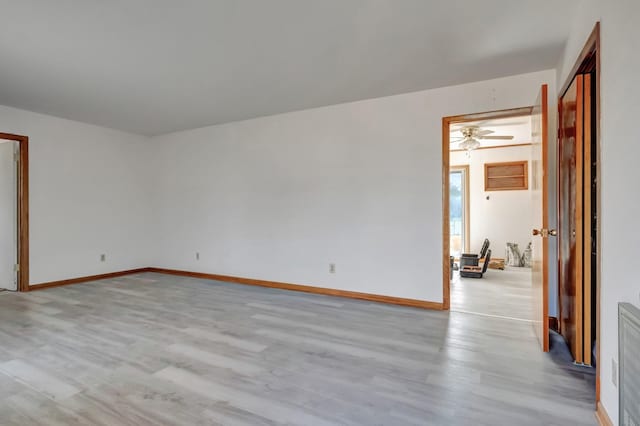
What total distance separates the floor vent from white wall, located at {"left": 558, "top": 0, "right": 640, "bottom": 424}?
3.5 inches

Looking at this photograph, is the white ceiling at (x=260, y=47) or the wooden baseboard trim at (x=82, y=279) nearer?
the white ceiling at (x=260, y=47)

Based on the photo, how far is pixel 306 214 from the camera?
179 inches

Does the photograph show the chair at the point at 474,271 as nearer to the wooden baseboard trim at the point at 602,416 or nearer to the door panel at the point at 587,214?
the door panel at the point at 587,214

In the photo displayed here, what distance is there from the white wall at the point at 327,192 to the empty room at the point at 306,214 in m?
0.03

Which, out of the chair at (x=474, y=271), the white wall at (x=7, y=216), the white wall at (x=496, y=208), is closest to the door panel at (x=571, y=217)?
the chair at (x=474, y=271)

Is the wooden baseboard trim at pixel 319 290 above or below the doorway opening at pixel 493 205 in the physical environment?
below

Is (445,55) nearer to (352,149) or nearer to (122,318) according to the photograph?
(352,149)

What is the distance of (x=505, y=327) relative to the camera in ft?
10.3

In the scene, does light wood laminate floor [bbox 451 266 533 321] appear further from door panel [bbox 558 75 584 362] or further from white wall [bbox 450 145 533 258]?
white wall [bbox 450 145 533 258]

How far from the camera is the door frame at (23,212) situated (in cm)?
451

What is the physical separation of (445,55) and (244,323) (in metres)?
3.05

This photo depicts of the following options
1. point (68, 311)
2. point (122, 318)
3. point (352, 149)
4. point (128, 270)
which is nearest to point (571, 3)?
point (352, 149)

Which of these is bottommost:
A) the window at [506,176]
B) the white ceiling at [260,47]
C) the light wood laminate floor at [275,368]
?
the light wood laminate floor at [275,368]

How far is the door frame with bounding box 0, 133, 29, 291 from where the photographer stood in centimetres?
451
